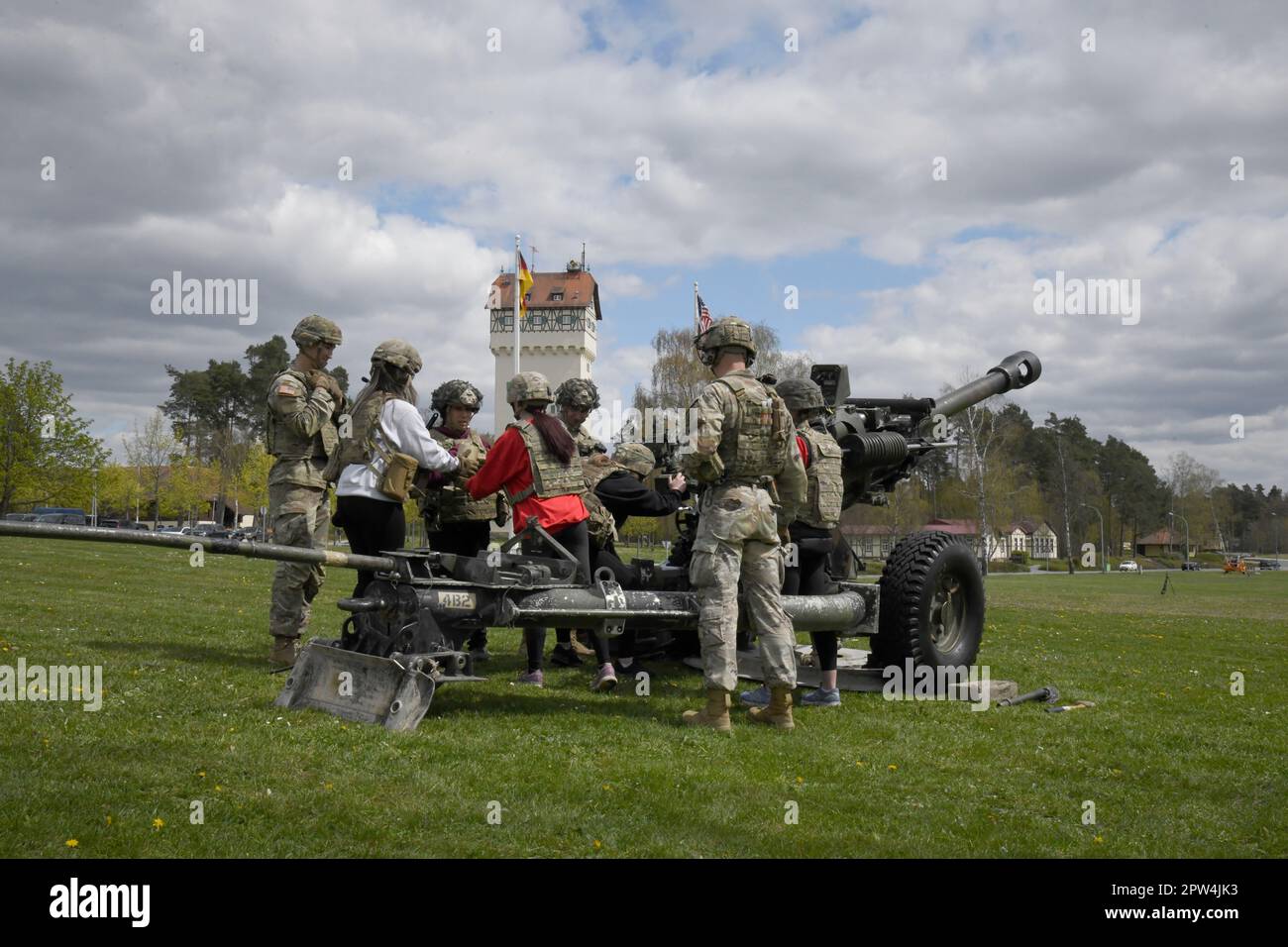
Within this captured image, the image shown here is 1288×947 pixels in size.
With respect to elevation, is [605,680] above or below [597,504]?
below

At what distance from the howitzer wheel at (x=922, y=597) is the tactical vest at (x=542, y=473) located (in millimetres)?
2361

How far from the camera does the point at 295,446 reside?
721 cm

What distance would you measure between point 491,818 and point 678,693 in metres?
3.26

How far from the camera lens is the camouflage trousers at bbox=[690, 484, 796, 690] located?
5.94 metres

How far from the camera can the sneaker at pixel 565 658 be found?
26.6ft

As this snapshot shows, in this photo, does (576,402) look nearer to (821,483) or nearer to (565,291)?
(821,483)

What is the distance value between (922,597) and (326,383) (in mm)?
→ 4448

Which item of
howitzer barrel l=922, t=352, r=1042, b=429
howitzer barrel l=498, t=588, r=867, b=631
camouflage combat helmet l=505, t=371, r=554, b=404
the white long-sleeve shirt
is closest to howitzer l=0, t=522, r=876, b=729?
howitzer barrel l=498, t=588, r=867, b=631

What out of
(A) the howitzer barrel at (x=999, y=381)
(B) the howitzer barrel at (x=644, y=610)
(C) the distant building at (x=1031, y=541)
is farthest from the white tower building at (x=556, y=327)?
(B) the howitzer barrel at (x=644, y=610)

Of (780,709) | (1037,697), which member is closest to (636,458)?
(780,709)

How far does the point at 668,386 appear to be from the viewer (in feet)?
159
